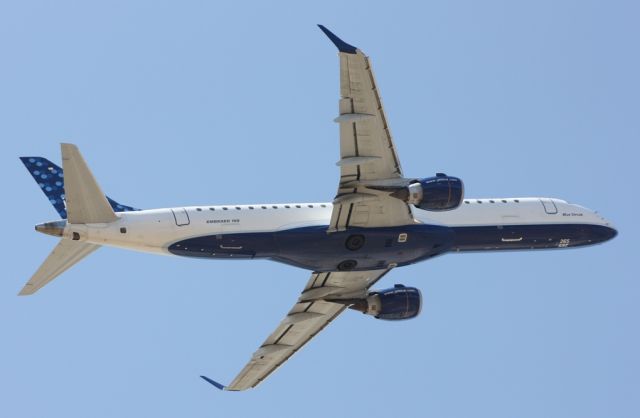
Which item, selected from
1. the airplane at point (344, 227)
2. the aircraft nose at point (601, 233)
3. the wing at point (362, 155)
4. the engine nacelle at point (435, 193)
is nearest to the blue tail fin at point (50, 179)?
the airplane at point (344, 227)

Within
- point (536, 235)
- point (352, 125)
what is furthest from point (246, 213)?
point (536, 235)

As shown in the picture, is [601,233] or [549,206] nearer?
[549,206]

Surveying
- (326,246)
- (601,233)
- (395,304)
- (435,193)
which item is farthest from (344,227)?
(601,233)

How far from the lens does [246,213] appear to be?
74438 millimetres

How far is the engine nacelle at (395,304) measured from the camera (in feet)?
267

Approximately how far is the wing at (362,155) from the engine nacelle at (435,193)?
812 mm

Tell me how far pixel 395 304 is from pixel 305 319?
191 inches

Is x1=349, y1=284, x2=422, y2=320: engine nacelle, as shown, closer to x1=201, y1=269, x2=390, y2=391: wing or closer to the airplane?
the airplane

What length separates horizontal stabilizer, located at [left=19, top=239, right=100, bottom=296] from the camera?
230 feet

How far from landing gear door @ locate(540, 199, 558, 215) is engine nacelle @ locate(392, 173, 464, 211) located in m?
9.46

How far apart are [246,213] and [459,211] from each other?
1155cm

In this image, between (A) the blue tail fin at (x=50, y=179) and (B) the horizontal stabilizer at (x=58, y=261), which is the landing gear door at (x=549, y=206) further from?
(B) the horizontal stabilizer at (x=58, y=261)

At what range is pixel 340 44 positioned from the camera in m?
66.0

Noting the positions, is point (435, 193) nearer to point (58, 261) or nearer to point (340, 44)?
point (340, 44)
